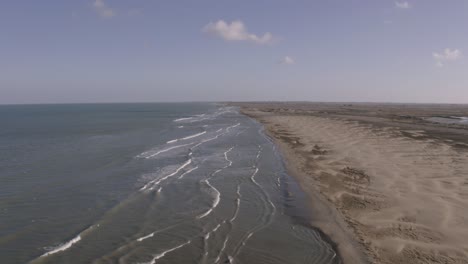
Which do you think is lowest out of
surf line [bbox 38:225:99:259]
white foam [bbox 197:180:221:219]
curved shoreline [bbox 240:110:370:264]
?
surf line [bbox 38:225:99:259]

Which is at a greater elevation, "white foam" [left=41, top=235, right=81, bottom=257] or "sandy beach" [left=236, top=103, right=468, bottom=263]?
"sandy beach" [left=236, top=103, right=468, bottom=263]

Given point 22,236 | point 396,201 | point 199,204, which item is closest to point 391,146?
point 396,201

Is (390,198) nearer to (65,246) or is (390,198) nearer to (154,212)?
(154,212)

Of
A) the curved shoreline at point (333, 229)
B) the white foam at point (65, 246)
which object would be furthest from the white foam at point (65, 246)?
the curved shoreline at point (333, 229)

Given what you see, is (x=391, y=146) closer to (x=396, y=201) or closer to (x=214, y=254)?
(x=396, y=201)

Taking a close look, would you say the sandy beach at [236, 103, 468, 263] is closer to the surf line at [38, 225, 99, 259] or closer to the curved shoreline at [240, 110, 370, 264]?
the curved shoreline at [240, 110, 370, 264]

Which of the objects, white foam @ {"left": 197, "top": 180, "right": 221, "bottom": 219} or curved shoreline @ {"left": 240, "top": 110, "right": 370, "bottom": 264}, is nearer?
curved shoreline @ {"left": 240, "top": 110, "right": 370, "bottom": 264}

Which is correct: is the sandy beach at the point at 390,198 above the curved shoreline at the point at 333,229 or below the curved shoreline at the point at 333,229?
above

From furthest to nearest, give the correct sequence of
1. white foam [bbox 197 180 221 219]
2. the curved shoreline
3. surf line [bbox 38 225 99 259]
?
white foam [bbox 197 180 221 219], surf line [bbox 38 225 99 259], the curved shoreline

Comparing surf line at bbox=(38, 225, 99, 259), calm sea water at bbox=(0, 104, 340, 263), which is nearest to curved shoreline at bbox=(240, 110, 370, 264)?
calm sea water at bbox=(0, 104, 340, 263)

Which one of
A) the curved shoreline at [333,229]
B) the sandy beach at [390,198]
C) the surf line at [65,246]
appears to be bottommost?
the surf line at [65,246]

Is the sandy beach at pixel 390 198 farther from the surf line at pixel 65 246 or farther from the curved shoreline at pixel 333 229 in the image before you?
the surf line at pixel 65 246
